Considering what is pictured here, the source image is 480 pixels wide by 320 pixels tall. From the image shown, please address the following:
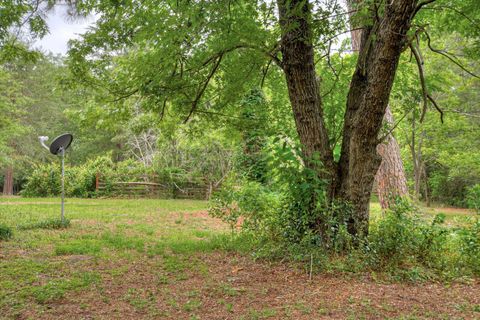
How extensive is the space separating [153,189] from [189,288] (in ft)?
43.0

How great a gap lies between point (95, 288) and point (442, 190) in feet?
→ 66.1

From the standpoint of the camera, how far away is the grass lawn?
268cm

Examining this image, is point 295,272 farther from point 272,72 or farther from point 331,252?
point 272,72

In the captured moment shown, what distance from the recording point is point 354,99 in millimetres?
4121

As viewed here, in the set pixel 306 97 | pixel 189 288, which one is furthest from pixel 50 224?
pixel 306 97

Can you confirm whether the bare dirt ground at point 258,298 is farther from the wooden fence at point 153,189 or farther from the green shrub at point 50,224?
the wooden fence at point 153,189

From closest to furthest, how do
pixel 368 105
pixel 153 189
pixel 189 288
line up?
pixel 189 288
pixel 368 105
pixel 153 189

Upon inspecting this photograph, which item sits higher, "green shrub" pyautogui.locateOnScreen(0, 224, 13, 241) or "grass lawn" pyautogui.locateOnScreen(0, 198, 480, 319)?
"green shrub" pyautogui.locateOnScreen(0, 224, 13, 241)

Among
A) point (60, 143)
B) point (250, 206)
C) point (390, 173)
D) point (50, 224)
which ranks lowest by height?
point (50, 224)

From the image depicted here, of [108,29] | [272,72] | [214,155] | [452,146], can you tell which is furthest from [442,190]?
[108,29]

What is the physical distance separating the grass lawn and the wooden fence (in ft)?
35.2

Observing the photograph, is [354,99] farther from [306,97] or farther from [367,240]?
[367,240]

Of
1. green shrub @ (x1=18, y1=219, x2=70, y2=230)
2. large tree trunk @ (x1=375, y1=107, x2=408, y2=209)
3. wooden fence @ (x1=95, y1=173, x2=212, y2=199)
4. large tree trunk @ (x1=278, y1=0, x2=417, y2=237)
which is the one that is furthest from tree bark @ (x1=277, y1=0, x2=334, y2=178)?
wooden fence @ (x1=95, y1=173, x2=212, y2=199)

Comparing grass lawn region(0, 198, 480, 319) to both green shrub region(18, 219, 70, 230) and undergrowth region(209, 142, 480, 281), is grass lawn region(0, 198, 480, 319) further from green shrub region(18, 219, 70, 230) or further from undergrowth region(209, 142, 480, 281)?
green shrub region(18, 219, 70, 230)
